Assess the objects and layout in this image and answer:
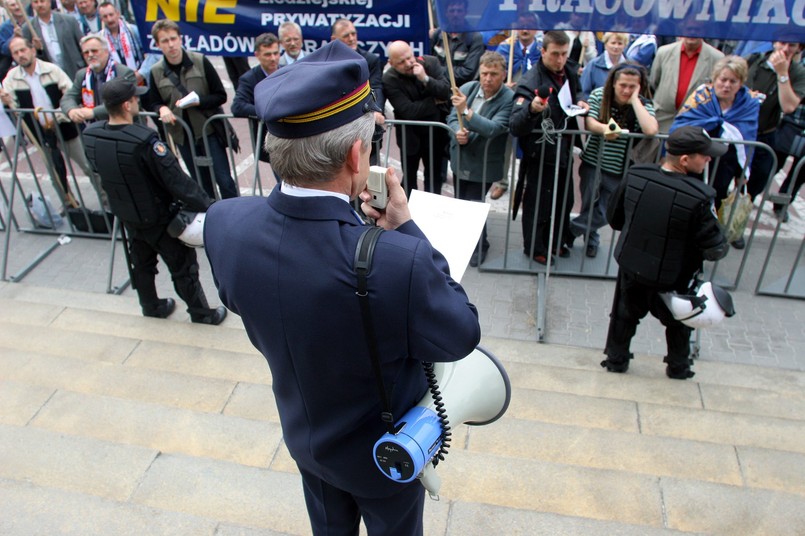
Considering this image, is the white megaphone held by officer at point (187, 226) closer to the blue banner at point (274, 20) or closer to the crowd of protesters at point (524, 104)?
the crowd of protesters at point (524, 104)

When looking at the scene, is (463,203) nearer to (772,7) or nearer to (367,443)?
(367,443)

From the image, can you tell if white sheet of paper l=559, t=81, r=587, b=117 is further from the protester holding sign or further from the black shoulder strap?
the black shoulder strap

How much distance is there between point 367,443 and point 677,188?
7.87ft

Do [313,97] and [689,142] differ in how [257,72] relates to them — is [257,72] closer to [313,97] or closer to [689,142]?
[689,142]

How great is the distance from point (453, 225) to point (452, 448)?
1462mm

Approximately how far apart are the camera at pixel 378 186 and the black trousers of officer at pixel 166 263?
3.13 metres

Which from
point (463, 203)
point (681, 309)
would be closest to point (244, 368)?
point (463, 203)

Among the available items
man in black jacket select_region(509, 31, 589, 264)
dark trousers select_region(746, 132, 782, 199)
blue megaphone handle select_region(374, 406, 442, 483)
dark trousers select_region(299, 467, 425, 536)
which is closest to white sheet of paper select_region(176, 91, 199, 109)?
man in black jacket select_region(509, 31, 589, 264)

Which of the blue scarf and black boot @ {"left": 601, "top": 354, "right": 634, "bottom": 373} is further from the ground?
the blue scarf

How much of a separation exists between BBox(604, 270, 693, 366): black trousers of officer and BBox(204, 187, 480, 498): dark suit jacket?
2517 mm

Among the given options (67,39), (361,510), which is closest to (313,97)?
(361,510)

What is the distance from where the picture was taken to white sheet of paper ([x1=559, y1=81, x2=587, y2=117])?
4957 mm

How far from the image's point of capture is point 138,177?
411cm

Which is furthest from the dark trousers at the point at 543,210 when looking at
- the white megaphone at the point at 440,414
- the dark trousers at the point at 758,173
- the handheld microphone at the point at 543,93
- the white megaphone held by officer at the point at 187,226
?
the white megaphone at the point at 440,414
